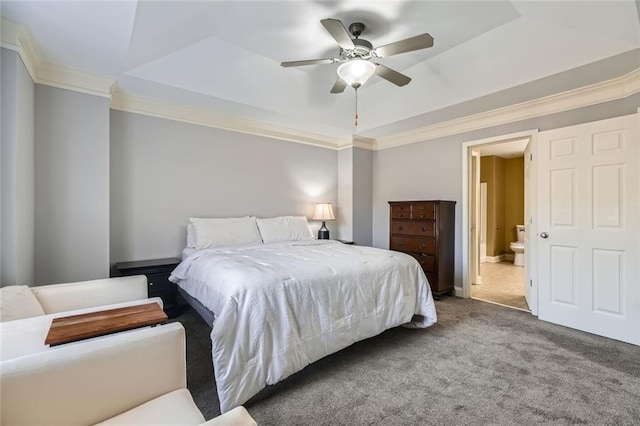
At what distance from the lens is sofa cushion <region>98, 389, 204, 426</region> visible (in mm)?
1061

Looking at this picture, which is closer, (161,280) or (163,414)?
(163,414)

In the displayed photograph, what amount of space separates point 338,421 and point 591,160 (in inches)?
134

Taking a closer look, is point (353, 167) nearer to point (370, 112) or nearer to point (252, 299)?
point (370, 112)

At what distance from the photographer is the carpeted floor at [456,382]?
5.63 feet

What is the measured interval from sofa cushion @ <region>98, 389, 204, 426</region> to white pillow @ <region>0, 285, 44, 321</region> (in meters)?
1.00

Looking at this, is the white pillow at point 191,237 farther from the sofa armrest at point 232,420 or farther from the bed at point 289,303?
the sofa armrest at point 232,420

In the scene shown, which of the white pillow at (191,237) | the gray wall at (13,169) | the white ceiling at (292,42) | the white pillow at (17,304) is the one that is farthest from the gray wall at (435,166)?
the gray wall at (13,169)

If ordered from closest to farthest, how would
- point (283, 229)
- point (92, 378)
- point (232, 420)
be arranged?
point (232, 420) → point (92, 378) → point (283, 229)

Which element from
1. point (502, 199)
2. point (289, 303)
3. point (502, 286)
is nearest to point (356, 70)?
point (289, 303)

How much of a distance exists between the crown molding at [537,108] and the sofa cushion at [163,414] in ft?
13.9

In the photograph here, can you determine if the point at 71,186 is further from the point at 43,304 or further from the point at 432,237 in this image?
the point at 432,237

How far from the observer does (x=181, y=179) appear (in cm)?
366

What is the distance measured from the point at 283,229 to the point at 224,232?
0.84 metres

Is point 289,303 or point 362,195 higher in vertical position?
point 362,195
